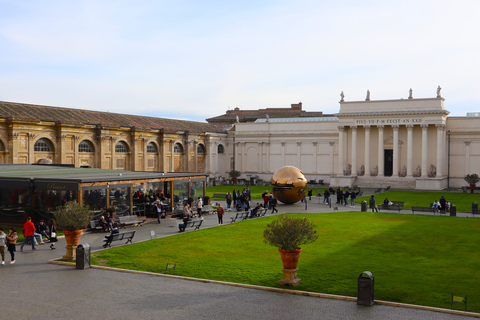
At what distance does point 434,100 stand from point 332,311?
2125 inches

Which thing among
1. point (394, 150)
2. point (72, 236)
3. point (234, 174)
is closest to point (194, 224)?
point (72, 236)

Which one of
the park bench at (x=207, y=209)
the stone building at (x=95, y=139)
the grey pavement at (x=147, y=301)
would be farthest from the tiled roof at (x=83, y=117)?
the grey pavement at (x=147, y=301)

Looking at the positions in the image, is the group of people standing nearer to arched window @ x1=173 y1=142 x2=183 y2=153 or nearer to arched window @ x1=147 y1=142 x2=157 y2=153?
arched window @ x1=147 y1=142 x2=157 y2=153

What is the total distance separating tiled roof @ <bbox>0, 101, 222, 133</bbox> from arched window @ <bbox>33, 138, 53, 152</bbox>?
2168 millimetres

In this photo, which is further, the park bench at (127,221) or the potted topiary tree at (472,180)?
the potted topiary tree at (472,180)

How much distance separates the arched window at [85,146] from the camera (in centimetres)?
5059

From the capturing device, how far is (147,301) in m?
13.7

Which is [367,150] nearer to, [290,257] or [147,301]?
[290,257]

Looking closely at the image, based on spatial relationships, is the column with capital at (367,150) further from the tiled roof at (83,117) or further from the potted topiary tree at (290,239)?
the potted topiary tree at (290,239)

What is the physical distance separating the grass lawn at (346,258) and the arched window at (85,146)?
2783 cm

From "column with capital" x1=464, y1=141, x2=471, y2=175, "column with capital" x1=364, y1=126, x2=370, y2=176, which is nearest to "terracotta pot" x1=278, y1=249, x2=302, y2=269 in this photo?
"column with capital" x1=364, y1=126, x2=370, y2=176

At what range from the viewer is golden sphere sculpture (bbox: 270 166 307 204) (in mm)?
39562

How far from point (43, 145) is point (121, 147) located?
1059 centimetres

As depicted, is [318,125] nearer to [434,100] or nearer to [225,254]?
[434,100]
